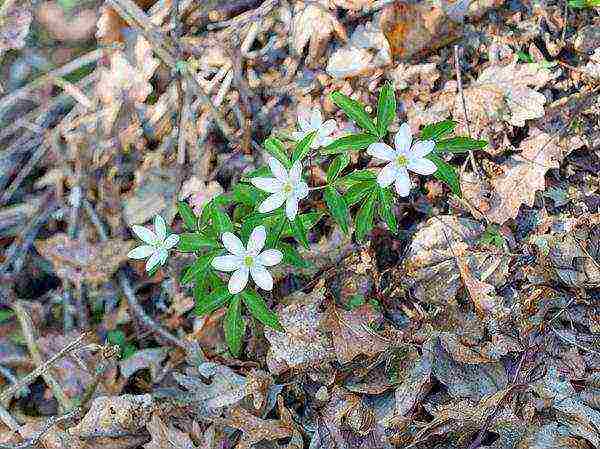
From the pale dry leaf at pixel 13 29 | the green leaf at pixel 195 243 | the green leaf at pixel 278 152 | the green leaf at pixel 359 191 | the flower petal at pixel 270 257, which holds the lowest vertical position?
the green leaf at pixel 359 191

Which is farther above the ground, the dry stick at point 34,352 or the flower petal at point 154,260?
the flower petal at point 154,260

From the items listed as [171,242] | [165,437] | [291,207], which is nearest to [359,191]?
[291,207]

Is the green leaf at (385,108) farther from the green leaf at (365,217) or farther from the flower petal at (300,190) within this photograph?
the flower petal at (300,190)

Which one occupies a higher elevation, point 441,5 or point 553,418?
point 441,5

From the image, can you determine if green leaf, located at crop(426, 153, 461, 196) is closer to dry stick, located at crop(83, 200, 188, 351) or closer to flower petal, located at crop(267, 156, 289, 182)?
flower petal, located at crop(267, 156, 289, 182)

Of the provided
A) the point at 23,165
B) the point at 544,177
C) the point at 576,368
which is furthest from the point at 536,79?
the point at 23,165

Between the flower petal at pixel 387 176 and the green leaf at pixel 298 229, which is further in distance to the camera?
the green leaf at pixel 298 229

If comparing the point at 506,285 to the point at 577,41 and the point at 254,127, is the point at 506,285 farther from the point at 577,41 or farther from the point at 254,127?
the point at 254,127

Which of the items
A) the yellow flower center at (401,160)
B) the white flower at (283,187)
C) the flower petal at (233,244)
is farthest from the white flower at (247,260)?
the yellow flower center at (401,160)
